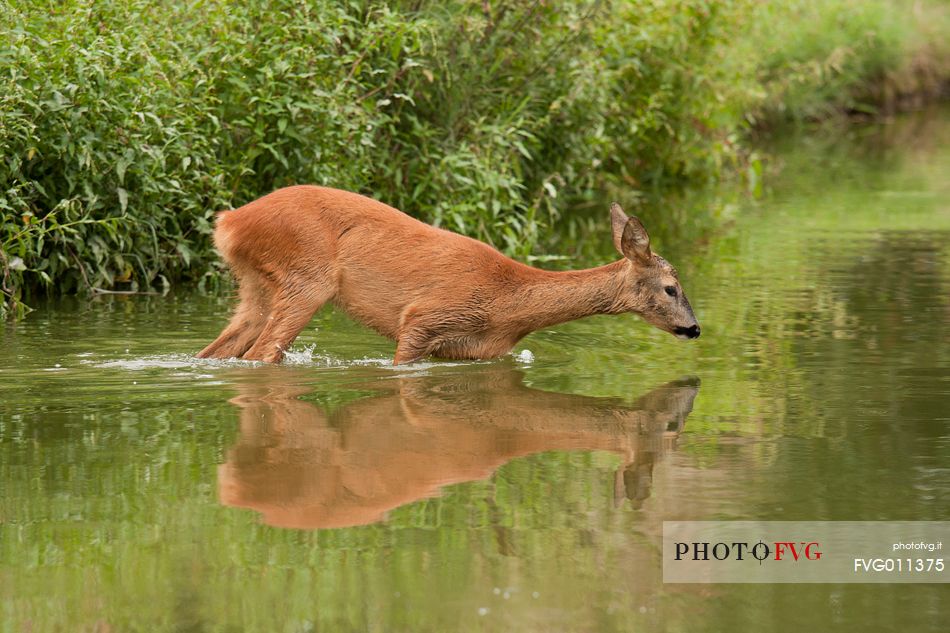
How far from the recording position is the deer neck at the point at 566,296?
378 inches

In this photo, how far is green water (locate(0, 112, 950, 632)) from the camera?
16.4 ft

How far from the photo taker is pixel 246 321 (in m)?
9.84

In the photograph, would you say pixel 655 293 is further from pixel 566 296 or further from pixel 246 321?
pixel 246 321

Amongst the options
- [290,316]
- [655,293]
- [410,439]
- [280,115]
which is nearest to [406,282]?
[290,316]

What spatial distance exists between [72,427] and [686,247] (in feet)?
30.3

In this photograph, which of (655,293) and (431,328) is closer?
(431,328)

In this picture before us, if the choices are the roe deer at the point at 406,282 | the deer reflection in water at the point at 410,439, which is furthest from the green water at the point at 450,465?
the roe deer at the point at 406,282

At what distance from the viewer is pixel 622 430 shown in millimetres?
7527

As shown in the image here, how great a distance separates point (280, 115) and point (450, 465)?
20.4ft

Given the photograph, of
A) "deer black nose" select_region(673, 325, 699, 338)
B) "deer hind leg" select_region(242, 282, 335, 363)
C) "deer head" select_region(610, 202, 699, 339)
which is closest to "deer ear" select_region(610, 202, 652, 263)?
"deer head" select_region(610, 202, 699, 339)

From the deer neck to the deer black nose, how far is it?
1.22 ft

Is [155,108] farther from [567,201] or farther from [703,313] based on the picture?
[567,201]

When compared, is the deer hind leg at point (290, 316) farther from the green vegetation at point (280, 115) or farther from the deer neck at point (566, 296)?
the green vegetation at point (280, 115)

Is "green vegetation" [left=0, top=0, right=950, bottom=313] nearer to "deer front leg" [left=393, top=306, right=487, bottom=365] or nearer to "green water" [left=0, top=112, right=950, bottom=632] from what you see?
"green water" [left=0, top=112, right=950, bottom=632]
